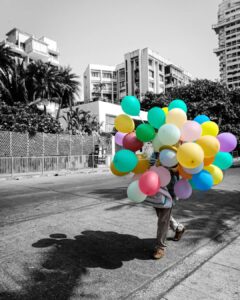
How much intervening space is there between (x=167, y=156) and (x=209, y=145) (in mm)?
528

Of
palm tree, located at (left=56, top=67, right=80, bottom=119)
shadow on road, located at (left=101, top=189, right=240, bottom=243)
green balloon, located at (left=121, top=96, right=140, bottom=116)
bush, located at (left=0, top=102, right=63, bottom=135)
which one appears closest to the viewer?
green balloon, located at (left=121, top=96, right=140, bottom=116)

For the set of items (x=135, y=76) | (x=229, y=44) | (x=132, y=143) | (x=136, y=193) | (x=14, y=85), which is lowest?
(x=136, y=193)

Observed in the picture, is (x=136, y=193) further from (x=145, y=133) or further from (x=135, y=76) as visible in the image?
(x=135, y=76)

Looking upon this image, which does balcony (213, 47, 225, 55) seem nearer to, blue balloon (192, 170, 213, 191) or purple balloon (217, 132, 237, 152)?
purple balloon (217, 132, 237, 152)

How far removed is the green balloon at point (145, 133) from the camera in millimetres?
3256

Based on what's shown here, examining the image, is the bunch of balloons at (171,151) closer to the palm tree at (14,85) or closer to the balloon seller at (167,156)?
the balloon seller at (167,156)

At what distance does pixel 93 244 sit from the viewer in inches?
160

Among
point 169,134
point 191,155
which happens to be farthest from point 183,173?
point 169,134

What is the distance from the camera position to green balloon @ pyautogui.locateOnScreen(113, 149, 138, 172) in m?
3.21

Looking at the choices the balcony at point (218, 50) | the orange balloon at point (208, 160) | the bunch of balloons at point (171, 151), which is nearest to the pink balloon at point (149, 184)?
the bunch of balloons at point (171, 151)

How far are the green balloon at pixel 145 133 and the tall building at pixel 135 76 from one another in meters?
60.3

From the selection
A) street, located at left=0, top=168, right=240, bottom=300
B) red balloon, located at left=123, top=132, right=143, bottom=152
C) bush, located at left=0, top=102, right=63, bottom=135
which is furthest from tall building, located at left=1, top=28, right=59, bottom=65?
red balloon, located at left=123, top=132, right=143, bottom=152

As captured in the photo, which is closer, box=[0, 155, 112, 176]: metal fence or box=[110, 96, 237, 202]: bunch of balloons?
box=[110, 96, 237, 202]: bunch of balloons

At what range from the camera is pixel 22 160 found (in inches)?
630
